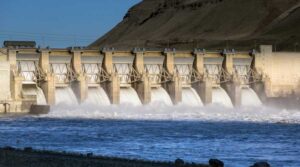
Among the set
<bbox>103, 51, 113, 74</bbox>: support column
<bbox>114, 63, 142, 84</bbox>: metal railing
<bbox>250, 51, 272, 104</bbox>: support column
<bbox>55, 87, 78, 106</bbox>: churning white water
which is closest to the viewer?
<bbox>55, 87, 78, 106</bbox>: churning white water

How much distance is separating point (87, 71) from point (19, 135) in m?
29.3

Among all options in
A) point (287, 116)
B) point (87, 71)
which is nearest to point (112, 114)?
point (87, 71)

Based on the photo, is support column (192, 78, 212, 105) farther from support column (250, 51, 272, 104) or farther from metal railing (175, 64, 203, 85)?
support column (250, 51, 272, 104)

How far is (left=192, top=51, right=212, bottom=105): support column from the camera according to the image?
85875mm

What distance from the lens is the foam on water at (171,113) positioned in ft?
241

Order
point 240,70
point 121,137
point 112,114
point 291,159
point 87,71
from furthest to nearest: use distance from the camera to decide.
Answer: point 240,70 < point 87,71 < point 112,114 < point 121,137 < point 291,159

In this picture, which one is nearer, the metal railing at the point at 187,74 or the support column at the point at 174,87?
the support column at the point at 174,87

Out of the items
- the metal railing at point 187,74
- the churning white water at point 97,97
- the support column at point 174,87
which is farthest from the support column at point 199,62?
the churning white water at point 97,97

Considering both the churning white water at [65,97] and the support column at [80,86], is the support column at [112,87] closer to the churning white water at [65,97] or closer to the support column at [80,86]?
the support column at [80,86]

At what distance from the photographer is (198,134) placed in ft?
184

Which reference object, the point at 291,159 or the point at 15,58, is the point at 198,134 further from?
the point at 15,58

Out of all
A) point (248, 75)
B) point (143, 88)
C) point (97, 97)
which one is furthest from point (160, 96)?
point (248, 75)

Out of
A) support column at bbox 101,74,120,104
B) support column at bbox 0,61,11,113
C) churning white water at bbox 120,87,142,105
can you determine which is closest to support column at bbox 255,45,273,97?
churning white water at bbox 120,87,142,105

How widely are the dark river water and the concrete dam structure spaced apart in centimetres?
792
